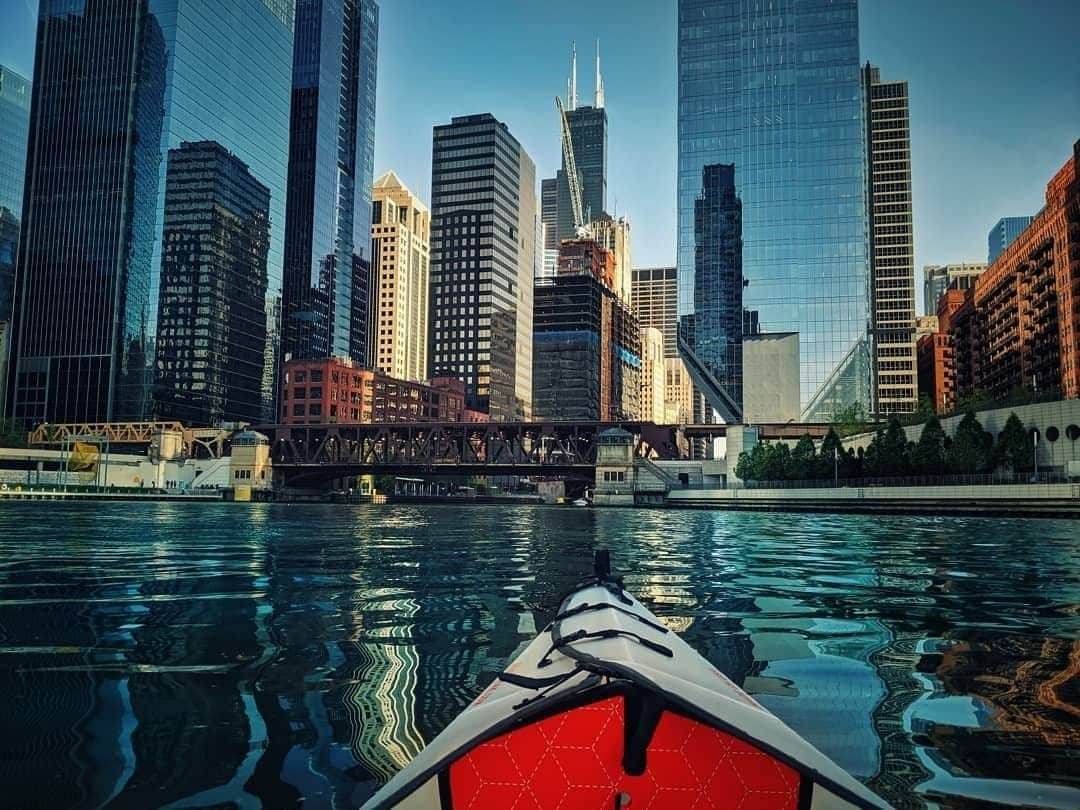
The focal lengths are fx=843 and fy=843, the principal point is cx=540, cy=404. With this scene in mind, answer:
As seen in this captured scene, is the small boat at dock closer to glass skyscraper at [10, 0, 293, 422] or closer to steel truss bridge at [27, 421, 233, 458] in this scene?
steel truss bridge at [27, 421, 233, 458]

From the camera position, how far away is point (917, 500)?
76.7 metres

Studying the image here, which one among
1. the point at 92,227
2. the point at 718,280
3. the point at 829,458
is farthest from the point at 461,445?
the point at 92,227

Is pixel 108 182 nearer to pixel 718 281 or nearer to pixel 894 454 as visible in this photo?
pixel 718 281

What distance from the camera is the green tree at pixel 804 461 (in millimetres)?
105688

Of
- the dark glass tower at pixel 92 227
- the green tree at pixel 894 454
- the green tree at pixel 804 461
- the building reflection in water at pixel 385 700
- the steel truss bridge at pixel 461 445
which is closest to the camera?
the building reflection in water at pixel 385 700

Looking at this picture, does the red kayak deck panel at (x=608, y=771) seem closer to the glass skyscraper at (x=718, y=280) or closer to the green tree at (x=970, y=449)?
the green tree at (x=970, y=449)

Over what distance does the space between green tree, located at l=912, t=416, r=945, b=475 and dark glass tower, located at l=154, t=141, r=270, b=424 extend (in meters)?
147

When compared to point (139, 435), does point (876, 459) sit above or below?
below

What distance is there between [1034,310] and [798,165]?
5261 cm

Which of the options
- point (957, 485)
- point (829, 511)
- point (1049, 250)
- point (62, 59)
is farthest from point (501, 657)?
point (62, 59)

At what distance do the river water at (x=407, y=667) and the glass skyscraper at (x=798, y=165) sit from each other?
476ft

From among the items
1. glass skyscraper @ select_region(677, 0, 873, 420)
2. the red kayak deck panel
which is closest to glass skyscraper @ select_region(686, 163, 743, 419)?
glass skyscraper @ select_region(677, 0, 873, 420)

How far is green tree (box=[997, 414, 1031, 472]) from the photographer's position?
73688 mm

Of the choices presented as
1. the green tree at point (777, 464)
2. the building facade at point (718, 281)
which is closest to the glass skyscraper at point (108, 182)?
the building facade at point (718, 281)
